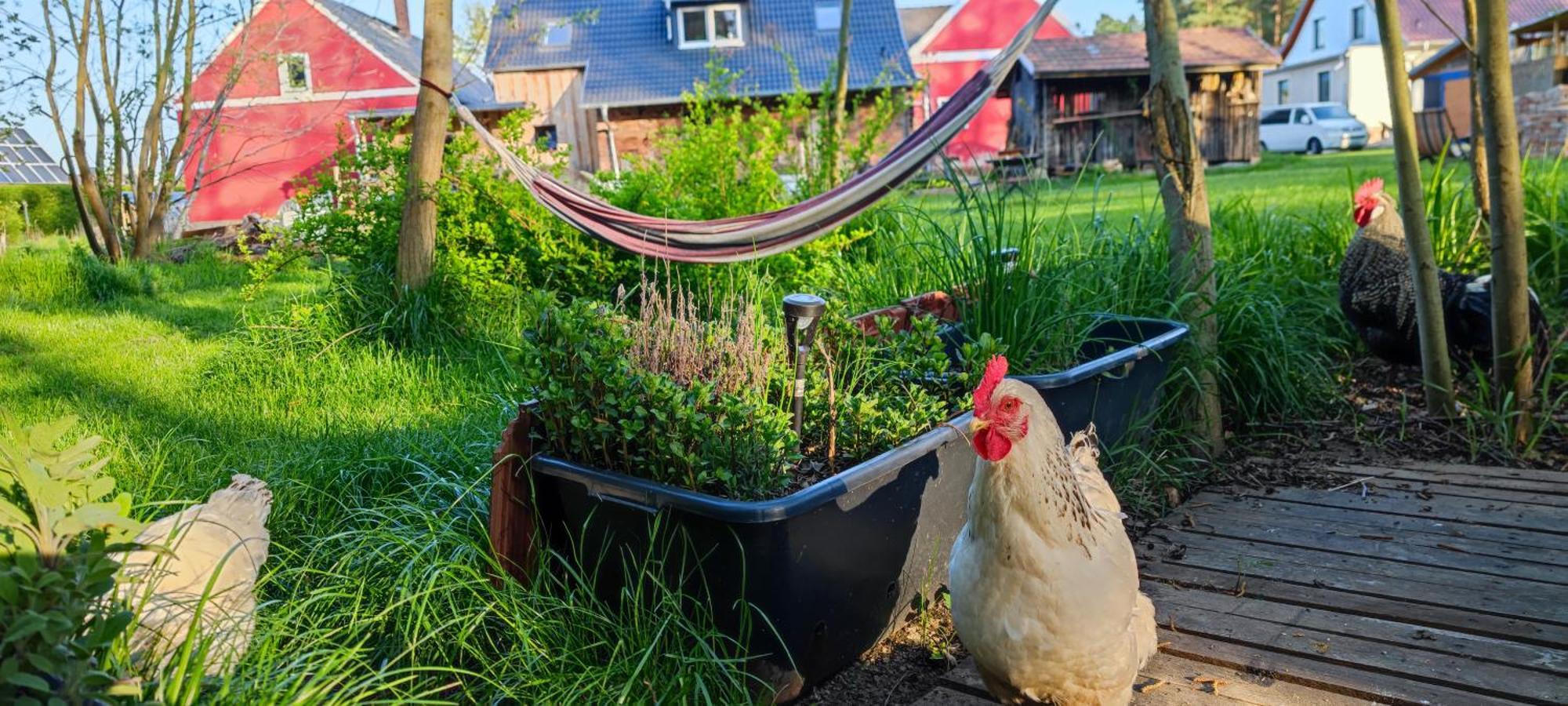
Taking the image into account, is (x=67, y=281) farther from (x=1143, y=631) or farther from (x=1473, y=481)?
(x=1473, y=481)

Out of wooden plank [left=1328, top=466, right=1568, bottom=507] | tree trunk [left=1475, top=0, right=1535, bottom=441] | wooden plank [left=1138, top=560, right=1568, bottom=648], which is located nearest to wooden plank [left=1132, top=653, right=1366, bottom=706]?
wooden plank [left=1138, top=560, right=1568, bottom=648]

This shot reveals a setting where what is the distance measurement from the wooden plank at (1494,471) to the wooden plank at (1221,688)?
1.66 m

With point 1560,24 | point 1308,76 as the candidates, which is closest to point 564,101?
point 1560,24

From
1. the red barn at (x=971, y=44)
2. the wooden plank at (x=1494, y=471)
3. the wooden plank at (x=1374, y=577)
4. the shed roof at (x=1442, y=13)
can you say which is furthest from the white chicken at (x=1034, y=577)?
the shed roof at (x=1442, y=13)

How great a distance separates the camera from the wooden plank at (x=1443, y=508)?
9.28ft

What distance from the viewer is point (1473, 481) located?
10.5 ft

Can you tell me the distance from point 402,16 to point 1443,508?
81.7 feet

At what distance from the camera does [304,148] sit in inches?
821

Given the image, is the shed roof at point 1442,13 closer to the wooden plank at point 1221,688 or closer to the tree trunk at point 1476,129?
the tree trunk at point 1476,129

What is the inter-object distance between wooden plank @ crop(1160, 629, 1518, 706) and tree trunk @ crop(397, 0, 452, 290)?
A: 3129 millimetres

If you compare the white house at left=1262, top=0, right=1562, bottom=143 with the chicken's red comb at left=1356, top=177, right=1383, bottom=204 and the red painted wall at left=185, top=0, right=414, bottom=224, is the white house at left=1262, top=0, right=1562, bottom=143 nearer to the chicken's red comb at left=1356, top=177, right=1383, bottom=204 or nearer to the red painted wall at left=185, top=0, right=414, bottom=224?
the red painted wall at left=185, top=0, right=414, bottom=224

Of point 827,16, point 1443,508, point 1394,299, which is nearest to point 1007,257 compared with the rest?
point 1443,508

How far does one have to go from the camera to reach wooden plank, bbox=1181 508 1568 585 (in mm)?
2543

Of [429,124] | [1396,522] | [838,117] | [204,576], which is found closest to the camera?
[204,576]
